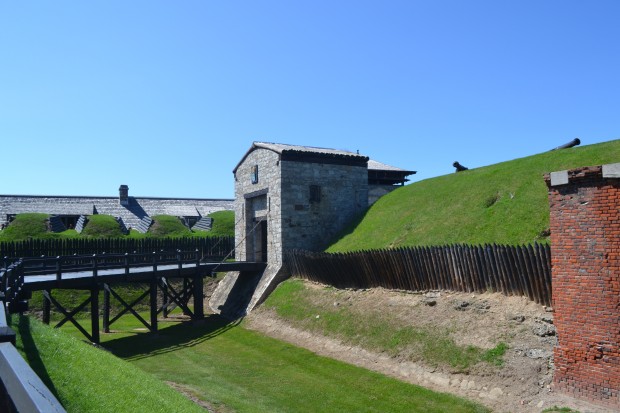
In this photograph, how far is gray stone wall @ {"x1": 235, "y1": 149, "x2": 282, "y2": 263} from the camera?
26.1m

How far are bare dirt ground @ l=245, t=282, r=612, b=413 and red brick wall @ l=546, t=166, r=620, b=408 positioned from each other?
1.51ft

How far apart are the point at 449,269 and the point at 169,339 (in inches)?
470

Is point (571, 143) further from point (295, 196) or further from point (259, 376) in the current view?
point (259, 376)

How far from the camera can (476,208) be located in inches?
773

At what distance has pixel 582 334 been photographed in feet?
34.2

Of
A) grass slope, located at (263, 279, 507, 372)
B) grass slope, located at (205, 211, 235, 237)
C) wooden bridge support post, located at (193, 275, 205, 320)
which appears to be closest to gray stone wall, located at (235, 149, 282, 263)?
grass slope, located at (263, 279, 507, 372)

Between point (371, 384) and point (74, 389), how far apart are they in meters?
8.21

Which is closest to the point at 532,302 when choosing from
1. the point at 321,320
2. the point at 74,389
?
the point at 321,320

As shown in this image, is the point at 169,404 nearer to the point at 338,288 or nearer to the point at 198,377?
the point at 198,377

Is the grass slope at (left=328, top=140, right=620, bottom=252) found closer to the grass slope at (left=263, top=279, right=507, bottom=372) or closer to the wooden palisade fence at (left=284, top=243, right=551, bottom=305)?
the wooden palisade fence at (left=284, top=243, right=551, bottom=305)

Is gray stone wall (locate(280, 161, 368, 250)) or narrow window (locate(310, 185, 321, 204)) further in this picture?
narrow window (locate(310, 185, 321, 204))

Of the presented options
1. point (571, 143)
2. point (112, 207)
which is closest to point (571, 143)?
point (571, 143)

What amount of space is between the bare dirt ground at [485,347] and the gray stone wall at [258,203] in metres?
9.59

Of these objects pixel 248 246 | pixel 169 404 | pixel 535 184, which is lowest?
pixel 169 404
